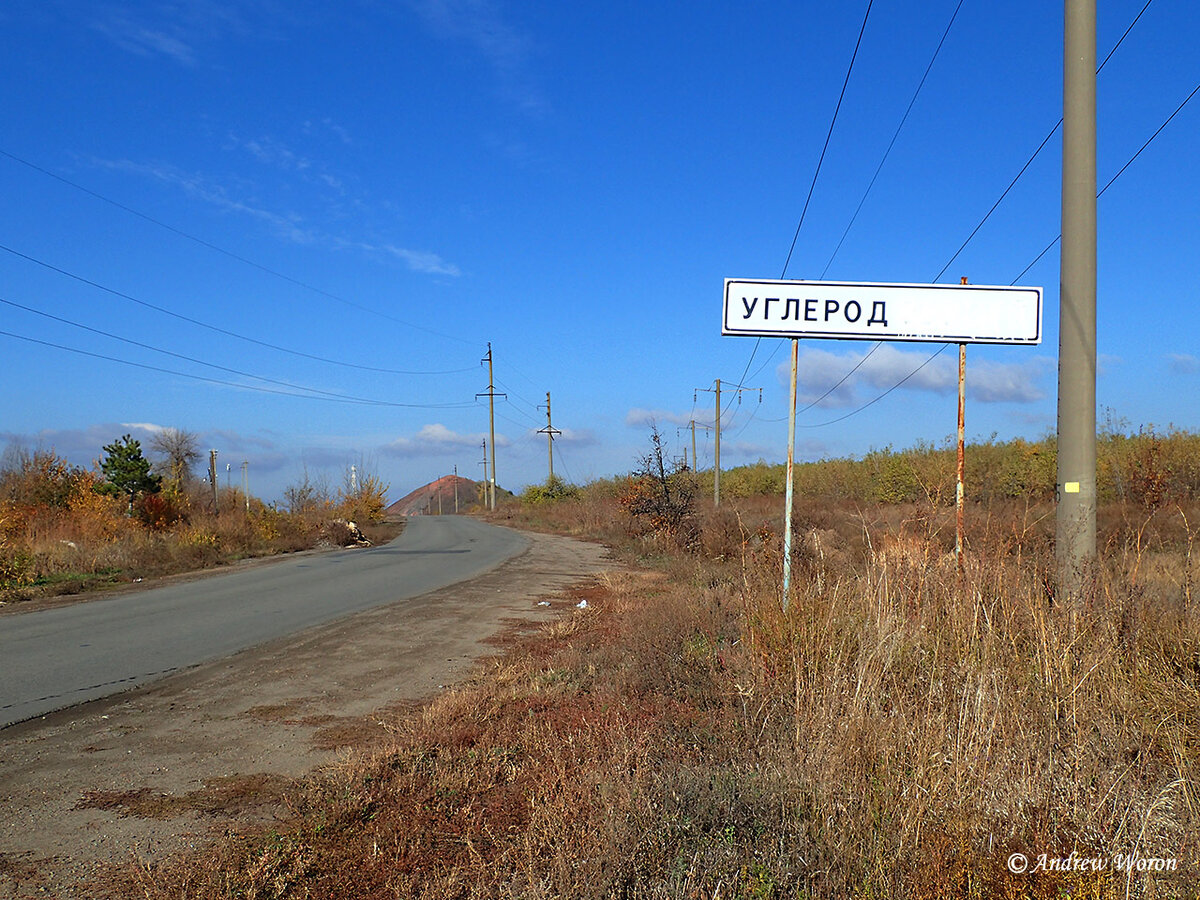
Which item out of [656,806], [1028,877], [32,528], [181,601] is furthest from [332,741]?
[32,528]

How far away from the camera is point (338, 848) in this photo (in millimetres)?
3863

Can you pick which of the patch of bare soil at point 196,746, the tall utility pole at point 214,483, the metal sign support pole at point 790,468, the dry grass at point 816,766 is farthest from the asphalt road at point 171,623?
the tall utility pole at point 214,483

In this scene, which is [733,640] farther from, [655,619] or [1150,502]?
[1150,502]

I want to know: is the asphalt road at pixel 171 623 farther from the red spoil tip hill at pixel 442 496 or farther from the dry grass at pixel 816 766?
the red spoil tip hill at pixel 442 496

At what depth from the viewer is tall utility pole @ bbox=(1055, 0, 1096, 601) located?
7199 millimetres

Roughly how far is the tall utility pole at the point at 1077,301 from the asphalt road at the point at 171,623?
9174 millimetres

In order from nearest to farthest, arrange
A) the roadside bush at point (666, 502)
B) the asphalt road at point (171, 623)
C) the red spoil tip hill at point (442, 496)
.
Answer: the asphalt road at point (171, 623) < the roadside bush at point (666, 502) < the red spoil tip hill at point (442, 496)

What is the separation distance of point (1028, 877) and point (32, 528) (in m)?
26.3

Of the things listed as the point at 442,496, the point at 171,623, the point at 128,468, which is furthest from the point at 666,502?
the point at 442,496

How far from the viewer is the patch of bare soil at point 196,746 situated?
160 inches

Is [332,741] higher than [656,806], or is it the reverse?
[656,806]

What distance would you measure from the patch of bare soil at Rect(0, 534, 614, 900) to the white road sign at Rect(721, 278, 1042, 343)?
196 inches

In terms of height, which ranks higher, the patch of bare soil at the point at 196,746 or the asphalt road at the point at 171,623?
the patch of bare soil at the point at 196,746

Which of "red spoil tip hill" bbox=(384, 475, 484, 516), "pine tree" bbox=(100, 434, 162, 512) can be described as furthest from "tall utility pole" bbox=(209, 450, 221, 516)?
"red spoil tip hill" bbox=(384, 475, 484, 516)
